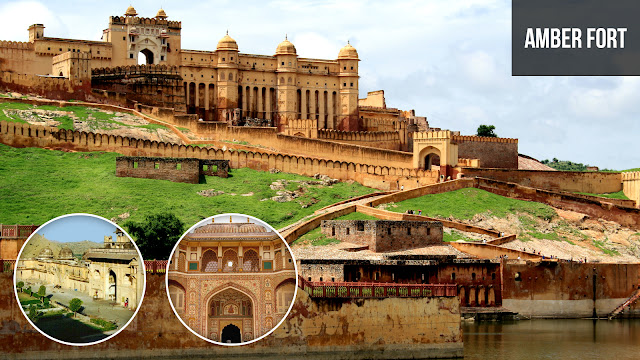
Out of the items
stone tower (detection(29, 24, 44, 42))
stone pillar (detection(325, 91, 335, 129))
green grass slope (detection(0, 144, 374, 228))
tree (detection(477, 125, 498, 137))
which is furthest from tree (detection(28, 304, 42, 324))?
tree (detection(477, 125, 498, 137))

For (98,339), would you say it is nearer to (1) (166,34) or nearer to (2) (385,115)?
(1) (166,34)

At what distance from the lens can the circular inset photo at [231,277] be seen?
94.5ft

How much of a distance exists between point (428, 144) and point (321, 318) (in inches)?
1056

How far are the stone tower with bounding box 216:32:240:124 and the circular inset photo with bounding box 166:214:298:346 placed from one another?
3615 centimetres

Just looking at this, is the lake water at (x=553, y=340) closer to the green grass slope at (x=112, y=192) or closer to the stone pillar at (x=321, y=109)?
the green grass slope at (x=112, y=192)

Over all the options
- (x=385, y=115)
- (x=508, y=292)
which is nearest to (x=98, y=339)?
(x=508, y=292)

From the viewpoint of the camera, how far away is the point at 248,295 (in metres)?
29.6

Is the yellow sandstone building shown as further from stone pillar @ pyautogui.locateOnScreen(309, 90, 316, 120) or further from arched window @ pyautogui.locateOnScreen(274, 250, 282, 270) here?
arched window @ pyautogui.locateOnScreen(274, 250, 282, 270)

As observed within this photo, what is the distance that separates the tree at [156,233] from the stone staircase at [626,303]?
1755cm

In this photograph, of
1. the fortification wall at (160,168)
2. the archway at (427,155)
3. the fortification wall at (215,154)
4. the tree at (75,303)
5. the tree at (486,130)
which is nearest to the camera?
the tree at (75,303)

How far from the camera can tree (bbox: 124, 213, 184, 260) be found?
131 ft

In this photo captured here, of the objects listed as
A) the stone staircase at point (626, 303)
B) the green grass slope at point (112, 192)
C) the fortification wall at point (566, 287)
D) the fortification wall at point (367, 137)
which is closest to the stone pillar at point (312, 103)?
the fortification wall at point (367, 137)

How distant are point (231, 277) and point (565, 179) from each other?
118 feet

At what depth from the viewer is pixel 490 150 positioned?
66750 mm
